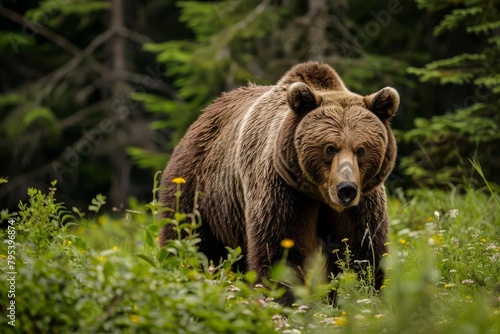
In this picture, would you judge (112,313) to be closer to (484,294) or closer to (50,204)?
(50,204)

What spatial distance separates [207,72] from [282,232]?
6.94m

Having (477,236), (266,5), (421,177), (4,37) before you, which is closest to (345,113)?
(477,236)

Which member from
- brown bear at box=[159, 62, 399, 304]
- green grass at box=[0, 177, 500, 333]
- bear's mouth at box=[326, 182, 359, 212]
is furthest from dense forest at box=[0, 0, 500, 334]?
bear's mouth at box=[326, 182, 359, 212]

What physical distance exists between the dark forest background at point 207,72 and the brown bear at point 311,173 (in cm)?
229

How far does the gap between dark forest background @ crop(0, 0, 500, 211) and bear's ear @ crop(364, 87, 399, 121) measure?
2316mm

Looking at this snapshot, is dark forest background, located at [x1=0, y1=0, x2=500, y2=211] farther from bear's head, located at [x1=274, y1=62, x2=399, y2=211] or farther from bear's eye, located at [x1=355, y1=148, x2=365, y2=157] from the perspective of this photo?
bear's eye, located at [x1=355, y1=148, x2=365, y2=157]

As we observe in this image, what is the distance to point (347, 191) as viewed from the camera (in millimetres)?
4449

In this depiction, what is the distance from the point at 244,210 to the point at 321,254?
0.68 m

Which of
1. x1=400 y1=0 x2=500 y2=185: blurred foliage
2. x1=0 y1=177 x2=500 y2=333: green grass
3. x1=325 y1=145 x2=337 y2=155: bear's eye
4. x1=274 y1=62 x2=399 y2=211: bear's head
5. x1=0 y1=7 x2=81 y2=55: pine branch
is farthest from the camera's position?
x1=0 y1=7 x2=81 y2=55: pine branch

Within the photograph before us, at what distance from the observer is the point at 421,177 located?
8719mm

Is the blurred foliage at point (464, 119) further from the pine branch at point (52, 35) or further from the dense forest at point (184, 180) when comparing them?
the pine branch at point (52, 35)

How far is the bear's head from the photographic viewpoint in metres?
4.56

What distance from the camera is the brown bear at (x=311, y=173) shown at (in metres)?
4.68

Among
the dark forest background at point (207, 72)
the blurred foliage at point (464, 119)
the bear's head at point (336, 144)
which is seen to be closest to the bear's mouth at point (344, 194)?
the bear's head at point (336, 144)
